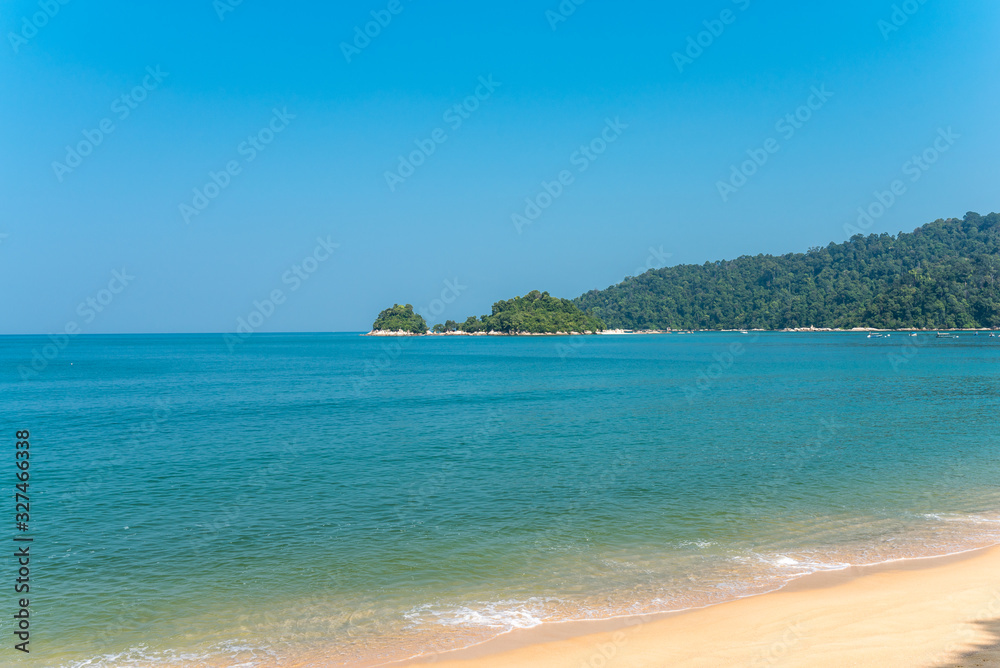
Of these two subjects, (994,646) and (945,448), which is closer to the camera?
(994,646)

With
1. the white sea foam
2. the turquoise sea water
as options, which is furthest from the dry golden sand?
the turquoise sea water

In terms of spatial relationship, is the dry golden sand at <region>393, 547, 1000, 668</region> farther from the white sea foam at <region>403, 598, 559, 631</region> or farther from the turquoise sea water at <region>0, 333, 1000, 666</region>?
the turquoise sea water at <region>0, 333, 1000, 666</region>

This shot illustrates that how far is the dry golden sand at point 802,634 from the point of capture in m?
9.43

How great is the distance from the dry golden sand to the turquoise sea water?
26.0 inches

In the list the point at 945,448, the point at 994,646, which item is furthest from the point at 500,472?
the point at 945,448

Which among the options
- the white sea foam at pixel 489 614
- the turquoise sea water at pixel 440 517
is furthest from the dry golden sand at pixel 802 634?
the turquoise sea water at pixel 440 517

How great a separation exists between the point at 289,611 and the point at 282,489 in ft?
32.3

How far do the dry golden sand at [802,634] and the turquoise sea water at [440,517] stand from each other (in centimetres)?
66

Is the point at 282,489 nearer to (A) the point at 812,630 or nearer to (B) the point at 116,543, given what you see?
(B) the point at 116,543

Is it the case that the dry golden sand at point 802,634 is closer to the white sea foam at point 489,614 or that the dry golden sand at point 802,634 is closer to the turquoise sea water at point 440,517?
the white sea foam at point 489,614

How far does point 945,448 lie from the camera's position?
1050 inches

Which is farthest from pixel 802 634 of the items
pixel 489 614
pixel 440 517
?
pixel 440 517

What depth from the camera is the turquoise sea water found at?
37.5 ft

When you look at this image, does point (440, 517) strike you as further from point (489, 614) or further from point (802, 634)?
point (802, 634)
